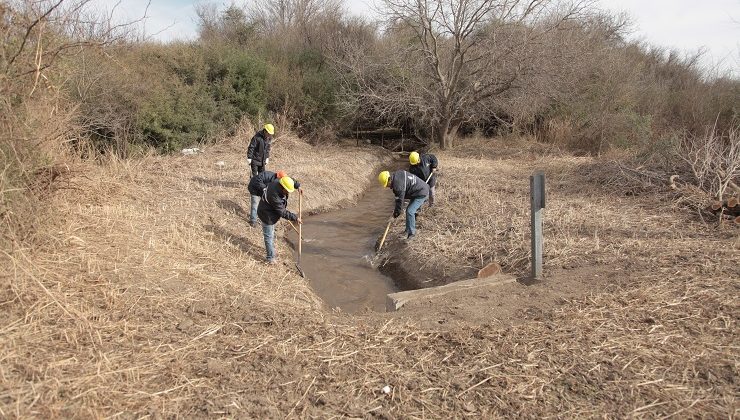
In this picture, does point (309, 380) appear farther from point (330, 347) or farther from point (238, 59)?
point (238, 59)

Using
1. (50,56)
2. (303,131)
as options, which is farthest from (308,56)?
(50,56)

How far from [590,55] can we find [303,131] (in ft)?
40.2

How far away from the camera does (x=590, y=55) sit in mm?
19359

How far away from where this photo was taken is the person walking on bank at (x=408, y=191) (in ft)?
27.8

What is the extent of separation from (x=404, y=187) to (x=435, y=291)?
3.07m

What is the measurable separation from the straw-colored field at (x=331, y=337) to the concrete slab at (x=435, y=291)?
0.49m

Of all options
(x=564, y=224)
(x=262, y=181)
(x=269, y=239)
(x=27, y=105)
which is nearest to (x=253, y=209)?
(x=262, y=181)

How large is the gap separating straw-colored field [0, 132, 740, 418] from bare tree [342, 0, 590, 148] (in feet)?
38.6

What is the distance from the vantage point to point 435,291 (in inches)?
225

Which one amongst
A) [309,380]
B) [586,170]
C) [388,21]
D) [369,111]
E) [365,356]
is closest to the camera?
[309,380]

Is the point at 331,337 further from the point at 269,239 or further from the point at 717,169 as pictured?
the point at 717,169

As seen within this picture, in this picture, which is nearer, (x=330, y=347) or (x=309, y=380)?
(x=309, y=380)

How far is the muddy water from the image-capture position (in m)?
7.19

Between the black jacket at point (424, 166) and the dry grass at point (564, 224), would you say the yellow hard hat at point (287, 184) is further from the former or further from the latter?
the black jacket at point (424, 166)
